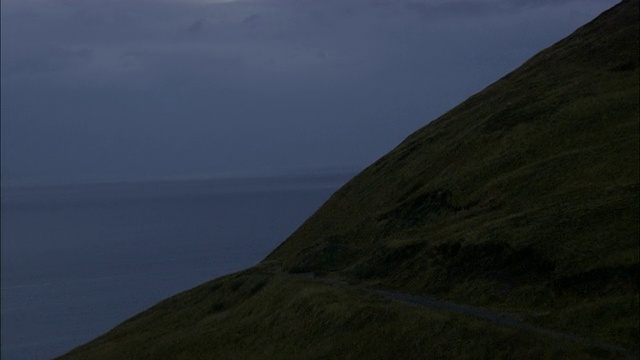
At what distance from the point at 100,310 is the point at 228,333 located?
2981 inches

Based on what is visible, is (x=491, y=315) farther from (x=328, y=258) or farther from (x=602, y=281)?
(x=328, y=258)

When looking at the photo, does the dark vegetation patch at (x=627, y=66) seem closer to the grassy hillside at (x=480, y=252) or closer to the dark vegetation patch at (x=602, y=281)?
the grassy hillside at (x=480, y=252)

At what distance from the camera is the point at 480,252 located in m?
30.9

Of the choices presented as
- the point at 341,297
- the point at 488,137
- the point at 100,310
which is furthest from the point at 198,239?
the point at 341,297

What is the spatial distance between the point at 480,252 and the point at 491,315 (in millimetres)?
5295

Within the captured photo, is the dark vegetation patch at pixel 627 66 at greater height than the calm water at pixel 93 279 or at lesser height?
lesser

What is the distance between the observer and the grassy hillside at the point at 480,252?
24812mm

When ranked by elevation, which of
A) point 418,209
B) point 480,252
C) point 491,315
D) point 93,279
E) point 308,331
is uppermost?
point 93,279

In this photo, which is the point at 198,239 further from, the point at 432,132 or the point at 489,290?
the point at 489,290

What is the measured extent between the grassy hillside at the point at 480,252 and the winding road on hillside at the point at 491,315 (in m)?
0.21

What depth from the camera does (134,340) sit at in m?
42.7

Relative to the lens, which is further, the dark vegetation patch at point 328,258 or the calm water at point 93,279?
the calm water at point 93,279

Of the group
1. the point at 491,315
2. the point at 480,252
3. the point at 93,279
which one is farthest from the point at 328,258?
the point at 93,279

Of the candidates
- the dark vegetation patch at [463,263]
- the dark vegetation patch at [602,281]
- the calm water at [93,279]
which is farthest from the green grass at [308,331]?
the calm water at [93,279]
